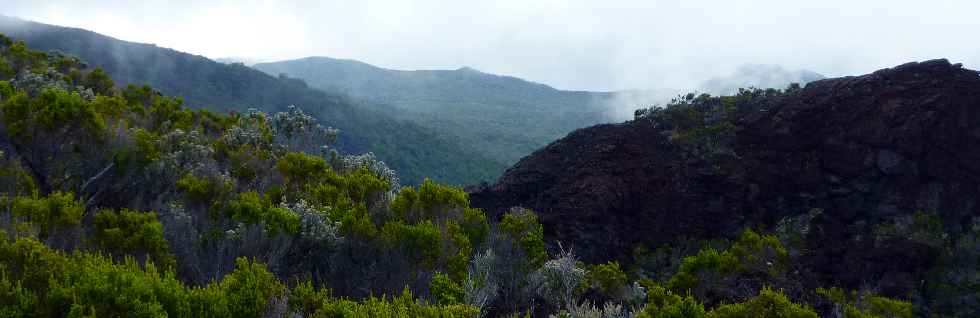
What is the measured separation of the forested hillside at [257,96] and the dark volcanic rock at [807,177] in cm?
3599

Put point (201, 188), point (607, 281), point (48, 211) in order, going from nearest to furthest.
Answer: point (48, 211) < point (201, 188) < point (607, 281)

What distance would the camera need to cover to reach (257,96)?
210 ft

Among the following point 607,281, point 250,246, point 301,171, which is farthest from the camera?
point 301,171

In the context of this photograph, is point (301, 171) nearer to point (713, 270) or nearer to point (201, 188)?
point (201, 188)

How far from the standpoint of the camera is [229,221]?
7.68m

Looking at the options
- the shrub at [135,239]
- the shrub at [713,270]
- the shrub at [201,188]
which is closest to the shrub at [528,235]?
the shrub at [713,270]

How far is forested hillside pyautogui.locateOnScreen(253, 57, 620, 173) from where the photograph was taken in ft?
261

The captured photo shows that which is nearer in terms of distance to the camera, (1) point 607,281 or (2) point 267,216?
(2) point 267,216

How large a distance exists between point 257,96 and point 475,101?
5495 centimetres

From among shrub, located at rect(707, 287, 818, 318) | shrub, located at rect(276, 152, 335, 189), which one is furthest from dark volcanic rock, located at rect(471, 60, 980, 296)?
shrub, located at rect(707, 287, 818, 318)

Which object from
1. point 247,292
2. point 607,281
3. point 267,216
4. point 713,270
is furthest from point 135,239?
point 713,270

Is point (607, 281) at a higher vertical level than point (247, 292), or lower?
lower

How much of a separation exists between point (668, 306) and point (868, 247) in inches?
446

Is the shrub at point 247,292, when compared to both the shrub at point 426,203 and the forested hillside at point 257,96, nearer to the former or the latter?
the shrub at point 426,203
